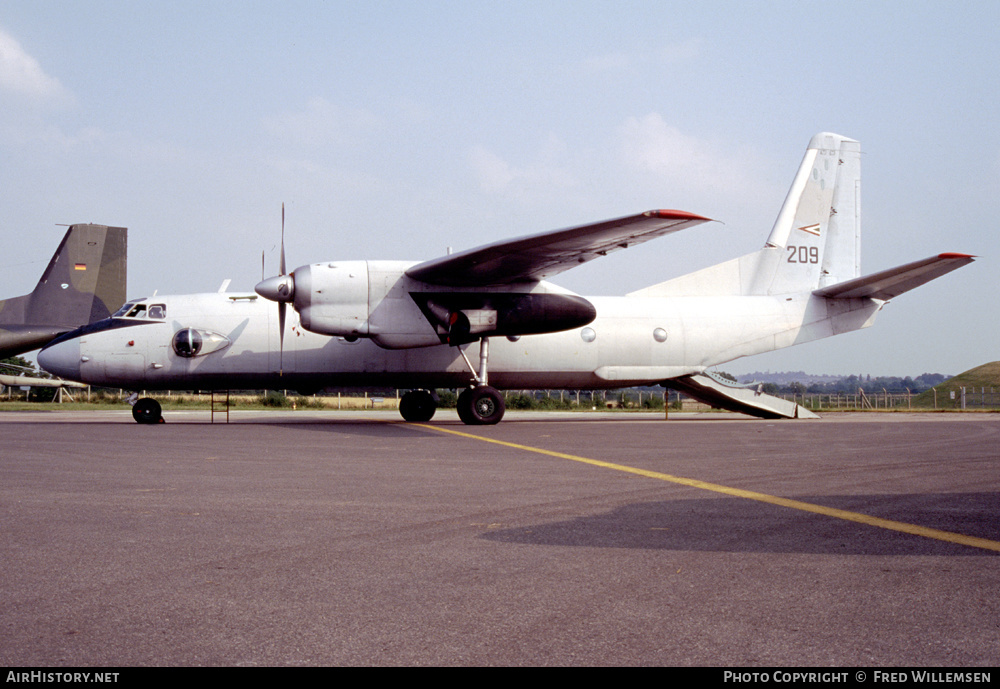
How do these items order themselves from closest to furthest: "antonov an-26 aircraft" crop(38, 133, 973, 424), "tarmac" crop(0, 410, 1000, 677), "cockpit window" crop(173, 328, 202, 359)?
"tarmac" crop(0, 410, 1000, 677)
"antonov an-26 aircraft" crop(38, 133, 973, 424)
"cockpit window" crop(173, 328, 202, 359)

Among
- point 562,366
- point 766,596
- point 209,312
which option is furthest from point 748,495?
point 209,312

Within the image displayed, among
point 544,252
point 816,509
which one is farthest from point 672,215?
point 816,509

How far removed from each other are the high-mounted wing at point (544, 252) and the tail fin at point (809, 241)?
5815mm

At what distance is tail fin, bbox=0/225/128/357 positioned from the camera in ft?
84.3

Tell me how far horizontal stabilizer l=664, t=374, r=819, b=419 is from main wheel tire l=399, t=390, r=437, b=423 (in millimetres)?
6565

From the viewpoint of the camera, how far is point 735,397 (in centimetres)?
2353

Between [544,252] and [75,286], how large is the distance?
1775 cm

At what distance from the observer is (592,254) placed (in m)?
17.0

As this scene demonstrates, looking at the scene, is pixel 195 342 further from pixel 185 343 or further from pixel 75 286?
pixel 75 286

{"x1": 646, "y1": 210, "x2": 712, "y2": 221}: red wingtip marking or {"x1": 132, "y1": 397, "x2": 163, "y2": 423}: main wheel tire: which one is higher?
{"x1": 646, "y1": 210, "x2": 712, "y2": 221}: red wingtip marking

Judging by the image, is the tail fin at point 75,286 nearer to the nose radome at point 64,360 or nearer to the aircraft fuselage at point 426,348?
the nose radome at point 64,360

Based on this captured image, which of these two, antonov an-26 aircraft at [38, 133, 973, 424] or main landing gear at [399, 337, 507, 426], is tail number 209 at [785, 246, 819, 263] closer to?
antonov an-26 aircraft at [38, 133, 973, 424]

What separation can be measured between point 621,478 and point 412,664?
5.68 metres

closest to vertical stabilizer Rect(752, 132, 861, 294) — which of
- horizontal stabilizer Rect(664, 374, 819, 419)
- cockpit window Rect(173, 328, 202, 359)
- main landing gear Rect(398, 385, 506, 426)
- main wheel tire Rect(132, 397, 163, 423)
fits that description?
horizontal stabilizer Rect(664, 374, 819, 419)
